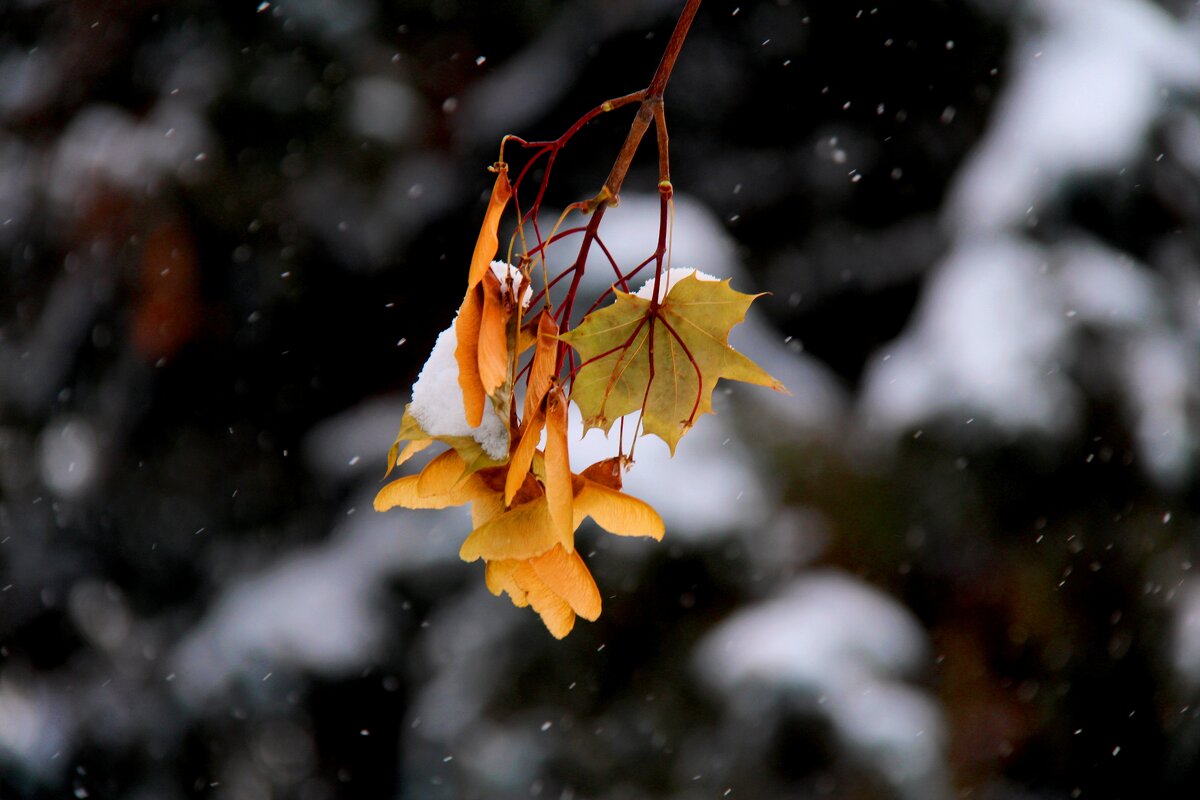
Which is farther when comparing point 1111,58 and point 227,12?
point 227,12

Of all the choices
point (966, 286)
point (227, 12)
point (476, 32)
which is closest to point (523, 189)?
point (476, 32)

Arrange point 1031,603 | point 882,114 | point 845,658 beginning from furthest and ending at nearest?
point 882,114
point 1031,603
point 845,658

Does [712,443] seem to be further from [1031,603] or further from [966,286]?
[1031,603]

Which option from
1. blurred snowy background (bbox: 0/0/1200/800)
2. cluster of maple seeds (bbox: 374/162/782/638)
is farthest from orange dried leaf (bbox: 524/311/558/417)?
blurred snowy background (bbox: 0/0/1200/800)

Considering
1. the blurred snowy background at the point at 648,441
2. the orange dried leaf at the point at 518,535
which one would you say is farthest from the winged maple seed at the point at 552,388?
the blurred snowy background at the point at 648,441

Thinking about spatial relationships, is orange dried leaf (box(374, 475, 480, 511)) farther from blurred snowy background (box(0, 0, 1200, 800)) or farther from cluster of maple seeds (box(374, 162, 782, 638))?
→ blurred snowy background (box(0, 0, 1200, 800))

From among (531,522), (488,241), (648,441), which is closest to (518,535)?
(531,522)
